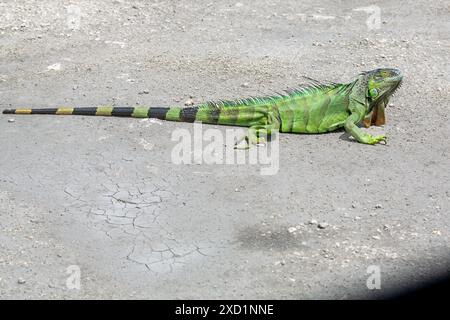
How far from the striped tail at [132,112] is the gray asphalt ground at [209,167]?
0.12 m

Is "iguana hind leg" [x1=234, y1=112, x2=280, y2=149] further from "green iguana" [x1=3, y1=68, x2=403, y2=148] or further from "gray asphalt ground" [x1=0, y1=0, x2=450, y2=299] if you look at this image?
"gray asphalt ground" [x1=0, y1=0, x2=450, y2=299]

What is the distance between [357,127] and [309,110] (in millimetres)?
582

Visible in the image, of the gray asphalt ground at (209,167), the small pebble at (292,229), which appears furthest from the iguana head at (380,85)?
the small pebble at (292,229)

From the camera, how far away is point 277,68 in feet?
34.0

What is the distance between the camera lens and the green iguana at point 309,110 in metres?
8.61

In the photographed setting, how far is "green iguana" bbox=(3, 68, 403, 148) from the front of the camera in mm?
8609

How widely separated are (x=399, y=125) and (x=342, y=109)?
739 millimetres

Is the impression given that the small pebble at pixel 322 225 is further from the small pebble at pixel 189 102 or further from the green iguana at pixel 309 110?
the small pebble at pixel 189 102

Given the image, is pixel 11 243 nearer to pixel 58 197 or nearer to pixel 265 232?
pixel 58 197

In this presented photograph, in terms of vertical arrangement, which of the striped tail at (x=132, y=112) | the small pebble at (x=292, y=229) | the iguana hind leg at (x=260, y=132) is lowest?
the small pebble at (x=292, y=229)

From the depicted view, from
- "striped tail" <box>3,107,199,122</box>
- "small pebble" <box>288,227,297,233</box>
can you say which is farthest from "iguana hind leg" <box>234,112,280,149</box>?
"small pebble" <box>288,227,297,233</box>

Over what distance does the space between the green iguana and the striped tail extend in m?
0.01
